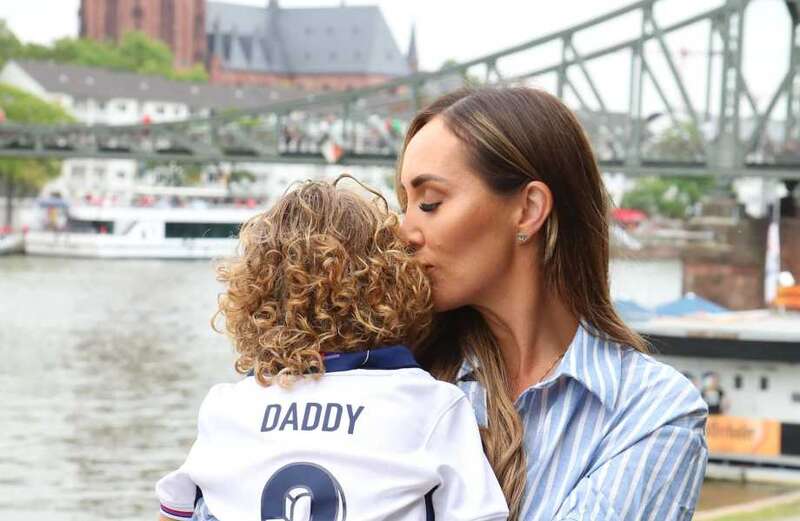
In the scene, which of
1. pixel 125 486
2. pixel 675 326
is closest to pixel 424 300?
pixel 125 486

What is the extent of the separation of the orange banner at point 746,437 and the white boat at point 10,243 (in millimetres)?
42184

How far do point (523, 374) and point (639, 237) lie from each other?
140ft

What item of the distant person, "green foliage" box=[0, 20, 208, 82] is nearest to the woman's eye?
the distant person

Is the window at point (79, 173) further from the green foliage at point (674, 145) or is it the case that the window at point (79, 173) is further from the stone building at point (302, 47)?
the green foliage at point (674, 145)

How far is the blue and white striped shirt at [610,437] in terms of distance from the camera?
1619 mm

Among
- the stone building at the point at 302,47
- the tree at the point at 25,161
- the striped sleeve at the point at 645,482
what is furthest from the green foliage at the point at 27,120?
the striped sleeve at the point at 645,482

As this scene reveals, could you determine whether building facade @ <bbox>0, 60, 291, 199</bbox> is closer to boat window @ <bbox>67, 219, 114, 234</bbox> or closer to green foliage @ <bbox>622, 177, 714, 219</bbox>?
boat window @ <bbox>67, 219, 114, 234</bbox>

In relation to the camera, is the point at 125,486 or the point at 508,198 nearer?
the point at 508,198

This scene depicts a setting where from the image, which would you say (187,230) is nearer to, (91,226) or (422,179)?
(91,226)

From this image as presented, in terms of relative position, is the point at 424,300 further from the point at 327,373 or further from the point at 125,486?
the point at 125,486

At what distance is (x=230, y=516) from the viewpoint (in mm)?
1728

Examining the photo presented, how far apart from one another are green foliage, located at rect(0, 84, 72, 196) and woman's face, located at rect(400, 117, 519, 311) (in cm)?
6771

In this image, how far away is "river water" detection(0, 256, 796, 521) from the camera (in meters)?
15.9

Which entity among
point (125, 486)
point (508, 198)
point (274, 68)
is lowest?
point (125, 486)
